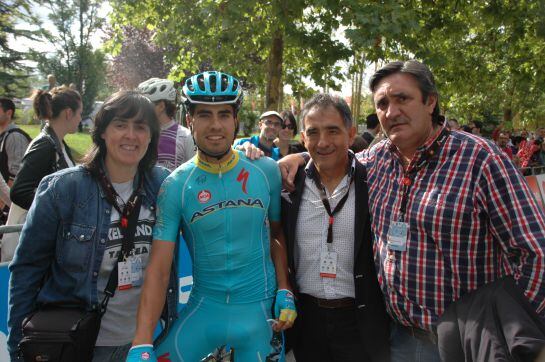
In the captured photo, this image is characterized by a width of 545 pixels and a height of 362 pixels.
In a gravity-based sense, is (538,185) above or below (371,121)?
below

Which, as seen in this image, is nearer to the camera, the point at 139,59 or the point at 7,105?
the point at 7,105

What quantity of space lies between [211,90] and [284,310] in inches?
52.3

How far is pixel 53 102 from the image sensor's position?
4.20 m

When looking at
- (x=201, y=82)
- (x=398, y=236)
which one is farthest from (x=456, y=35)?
(x=398, y=236)

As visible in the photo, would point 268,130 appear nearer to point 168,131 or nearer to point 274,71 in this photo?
point 168,131

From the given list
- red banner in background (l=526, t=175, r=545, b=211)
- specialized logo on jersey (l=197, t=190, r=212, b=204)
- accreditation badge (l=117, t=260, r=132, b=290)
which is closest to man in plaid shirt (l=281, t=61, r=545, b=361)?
specialized logo on jersey (l=197, t=190, r=212, b=204)

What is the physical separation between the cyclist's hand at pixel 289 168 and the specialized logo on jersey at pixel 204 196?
1.73 feet

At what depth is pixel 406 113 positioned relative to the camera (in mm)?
2525

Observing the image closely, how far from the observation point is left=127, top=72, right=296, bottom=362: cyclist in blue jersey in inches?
101

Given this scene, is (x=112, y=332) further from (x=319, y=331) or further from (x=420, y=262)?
(x=420, y=262)

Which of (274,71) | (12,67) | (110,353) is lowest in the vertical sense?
(110,353)

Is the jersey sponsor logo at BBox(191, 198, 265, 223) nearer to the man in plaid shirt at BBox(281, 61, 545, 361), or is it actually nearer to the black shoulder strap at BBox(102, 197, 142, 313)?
the black shoulder strap at BBox(102, 197, 142, 313)

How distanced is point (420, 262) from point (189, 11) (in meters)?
7.87

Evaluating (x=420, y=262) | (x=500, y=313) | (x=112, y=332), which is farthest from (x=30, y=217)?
(x=500, y=313)
